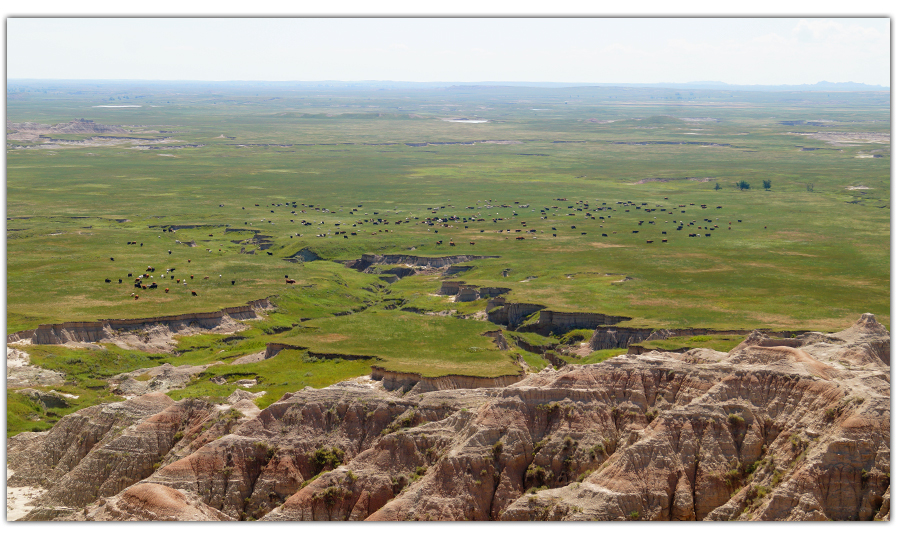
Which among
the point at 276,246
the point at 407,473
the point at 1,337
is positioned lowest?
the point at 276,246

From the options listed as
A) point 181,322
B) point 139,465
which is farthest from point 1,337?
point 181,322

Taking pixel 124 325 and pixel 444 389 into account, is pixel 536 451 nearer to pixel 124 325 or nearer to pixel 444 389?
pixel 444 389

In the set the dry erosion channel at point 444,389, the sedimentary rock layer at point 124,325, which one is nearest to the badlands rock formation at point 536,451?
the dry erosion channel at point 444,389

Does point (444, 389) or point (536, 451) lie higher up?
point (536, 451)

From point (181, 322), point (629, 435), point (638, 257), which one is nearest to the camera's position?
point (629, 435)

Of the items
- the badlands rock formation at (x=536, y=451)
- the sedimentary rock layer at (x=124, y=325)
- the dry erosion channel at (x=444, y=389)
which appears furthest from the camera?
the sedimentary rock layer at (x=124, y=325)

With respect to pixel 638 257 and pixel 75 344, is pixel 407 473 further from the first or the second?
pixel 638 257

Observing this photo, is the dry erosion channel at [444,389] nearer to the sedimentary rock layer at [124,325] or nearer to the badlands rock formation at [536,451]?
the badlands rock formation at [536,451]

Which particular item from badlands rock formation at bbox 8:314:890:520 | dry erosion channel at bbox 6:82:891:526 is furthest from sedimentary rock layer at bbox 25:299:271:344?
badlands rock formation at bbox 8:314:890:520

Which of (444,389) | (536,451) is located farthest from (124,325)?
(536,451)
